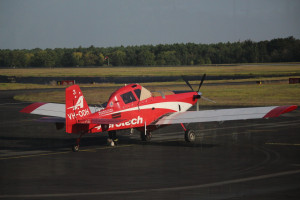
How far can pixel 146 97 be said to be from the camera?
2147 centimetres

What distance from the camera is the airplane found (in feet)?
61.3

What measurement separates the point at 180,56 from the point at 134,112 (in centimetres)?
14674

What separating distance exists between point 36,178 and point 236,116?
8775 mm

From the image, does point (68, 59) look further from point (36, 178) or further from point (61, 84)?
point (36, 178)

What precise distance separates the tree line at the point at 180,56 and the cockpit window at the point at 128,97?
395 feet

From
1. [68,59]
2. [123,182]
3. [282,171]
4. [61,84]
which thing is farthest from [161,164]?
[68,59]

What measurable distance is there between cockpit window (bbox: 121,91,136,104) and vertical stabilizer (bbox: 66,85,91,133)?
203cm

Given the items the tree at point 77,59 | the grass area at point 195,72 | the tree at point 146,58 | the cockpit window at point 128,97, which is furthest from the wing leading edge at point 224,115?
the tree at point 77,59

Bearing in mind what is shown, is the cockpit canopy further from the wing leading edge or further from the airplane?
the wing leading edge

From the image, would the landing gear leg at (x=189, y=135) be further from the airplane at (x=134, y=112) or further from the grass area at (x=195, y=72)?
the grass area at (x=195, y=72)

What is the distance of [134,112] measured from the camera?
813 inches

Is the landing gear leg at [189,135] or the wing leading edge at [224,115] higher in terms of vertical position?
the wing leading edge at [224,115]

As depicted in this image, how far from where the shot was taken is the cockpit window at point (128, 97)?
20.5 meters

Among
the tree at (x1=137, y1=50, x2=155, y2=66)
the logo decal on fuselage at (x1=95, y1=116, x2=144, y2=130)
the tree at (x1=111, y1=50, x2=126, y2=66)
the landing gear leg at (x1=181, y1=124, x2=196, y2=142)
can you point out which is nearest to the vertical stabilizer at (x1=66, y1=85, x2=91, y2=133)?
the logo decal on fuselage at (x1=95, y1=116, x2=144, y2=130)
